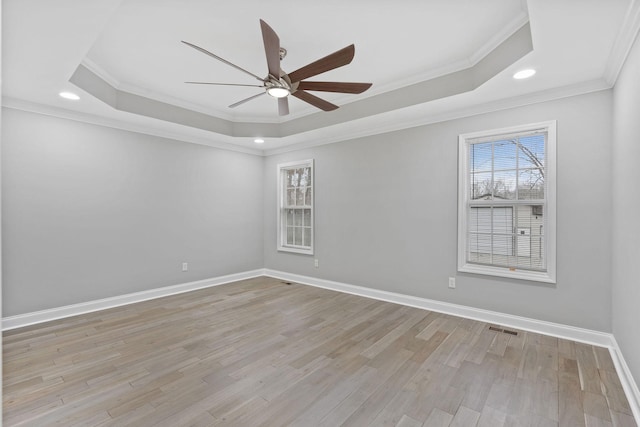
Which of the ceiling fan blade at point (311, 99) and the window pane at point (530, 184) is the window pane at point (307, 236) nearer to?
the ceiling fan blade at point (311, 99)

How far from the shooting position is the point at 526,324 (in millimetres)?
3545

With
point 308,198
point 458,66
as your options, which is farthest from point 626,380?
point 308,198

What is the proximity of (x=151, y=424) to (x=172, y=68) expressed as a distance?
3262 millimetres

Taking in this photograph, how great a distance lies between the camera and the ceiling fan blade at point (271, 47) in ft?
7.26

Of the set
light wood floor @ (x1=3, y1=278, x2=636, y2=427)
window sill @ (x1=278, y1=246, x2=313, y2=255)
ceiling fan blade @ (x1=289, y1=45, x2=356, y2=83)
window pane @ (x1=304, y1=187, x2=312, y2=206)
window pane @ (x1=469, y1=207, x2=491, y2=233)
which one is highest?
ceiling fan blade @ (x1=289, y1=45, x2=356, y2=83)

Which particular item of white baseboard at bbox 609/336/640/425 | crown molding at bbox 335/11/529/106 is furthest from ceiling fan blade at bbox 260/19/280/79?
white baseboard at bbox 609/336/640/425

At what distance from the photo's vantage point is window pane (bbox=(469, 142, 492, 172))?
3855 mm

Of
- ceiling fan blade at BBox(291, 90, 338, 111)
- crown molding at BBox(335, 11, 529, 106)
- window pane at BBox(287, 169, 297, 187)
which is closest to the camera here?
crown molding at BBox(335, 11, 529, 106)

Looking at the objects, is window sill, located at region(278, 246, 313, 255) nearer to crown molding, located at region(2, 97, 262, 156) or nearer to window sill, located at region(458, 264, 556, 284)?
crown molding, located at region(2, 97, 262, 156)

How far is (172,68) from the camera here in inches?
141

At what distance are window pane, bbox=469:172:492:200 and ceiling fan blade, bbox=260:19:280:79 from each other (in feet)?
8.40

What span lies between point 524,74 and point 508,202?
133 centimetres

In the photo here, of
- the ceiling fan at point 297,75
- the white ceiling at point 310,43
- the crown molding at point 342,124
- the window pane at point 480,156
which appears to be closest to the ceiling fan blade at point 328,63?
the ceiling fan at point 297,75

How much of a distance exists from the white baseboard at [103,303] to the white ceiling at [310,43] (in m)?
2.27
